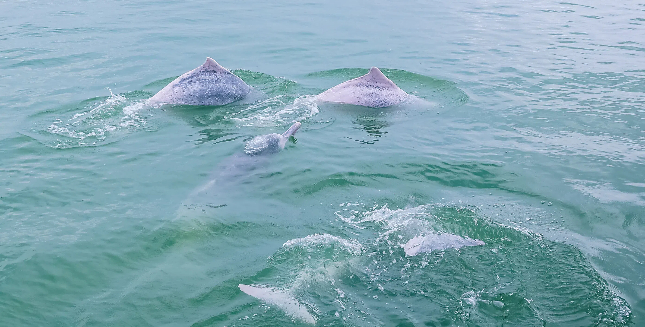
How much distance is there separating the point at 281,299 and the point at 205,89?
728 cm

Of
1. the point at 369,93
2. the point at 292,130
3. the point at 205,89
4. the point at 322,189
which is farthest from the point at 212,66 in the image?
the point at 322,189

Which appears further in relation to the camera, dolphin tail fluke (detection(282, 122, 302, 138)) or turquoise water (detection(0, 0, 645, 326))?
dolphin tail fluke (detection(282, 122, 302, 138))

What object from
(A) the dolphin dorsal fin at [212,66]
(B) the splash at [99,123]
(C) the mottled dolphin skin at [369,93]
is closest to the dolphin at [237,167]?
(C) the mottled dolphin skin at [369,93]

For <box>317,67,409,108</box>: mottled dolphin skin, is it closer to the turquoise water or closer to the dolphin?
the turquoise water

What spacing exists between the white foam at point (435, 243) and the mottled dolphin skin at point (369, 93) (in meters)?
5.67

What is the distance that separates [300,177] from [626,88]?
369 inches

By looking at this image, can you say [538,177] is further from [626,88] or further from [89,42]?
[89,42]

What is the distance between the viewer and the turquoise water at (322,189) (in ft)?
22.1

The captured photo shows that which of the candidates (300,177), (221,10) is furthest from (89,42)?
(300,177)

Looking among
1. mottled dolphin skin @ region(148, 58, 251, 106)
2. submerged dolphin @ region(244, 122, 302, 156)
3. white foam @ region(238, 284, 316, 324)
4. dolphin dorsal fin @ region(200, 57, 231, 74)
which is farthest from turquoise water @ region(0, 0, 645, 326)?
dolphin dorsal fin @ region(200, 57, 231, 74)

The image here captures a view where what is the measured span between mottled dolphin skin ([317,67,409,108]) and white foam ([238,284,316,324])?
6.86 m

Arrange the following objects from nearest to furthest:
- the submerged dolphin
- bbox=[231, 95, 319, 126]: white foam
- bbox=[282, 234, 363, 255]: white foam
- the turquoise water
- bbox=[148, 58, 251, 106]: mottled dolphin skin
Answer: the turquoise water → bbox=[282, 234, 363, 255]: white foam → the submerged dolphin → bbox=[231, 95, 319, 126]: white foam → bbox=[148, 58, 251, 106]: mottled dolphin skin

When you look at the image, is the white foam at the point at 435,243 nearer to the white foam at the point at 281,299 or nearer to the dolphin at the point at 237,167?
the white foam at the point at 281,299

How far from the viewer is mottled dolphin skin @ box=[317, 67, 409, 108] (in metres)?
12.9
